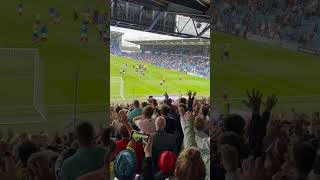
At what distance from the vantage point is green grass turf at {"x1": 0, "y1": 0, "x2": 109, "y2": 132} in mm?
3289

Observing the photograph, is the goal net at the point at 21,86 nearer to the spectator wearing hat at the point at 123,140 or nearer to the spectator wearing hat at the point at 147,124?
the spectator wearing hat at the point at 123,140

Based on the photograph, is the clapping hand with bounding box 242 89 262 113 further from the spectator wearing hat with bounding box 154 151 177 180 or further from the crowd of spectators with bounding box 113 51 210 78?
the crowd of spectators with bounding box 113 51 210 78

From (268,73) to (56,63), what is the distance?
1603mm

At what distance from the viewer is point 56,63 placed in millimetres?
3455

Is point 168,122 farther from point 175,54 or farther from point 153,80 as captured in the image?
point 175,54

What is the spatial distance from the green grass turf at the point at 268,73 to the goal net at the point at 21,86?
1527mm

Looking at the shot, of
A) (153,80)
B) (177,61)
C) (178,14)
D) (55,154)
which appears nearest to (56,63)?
(55,154)

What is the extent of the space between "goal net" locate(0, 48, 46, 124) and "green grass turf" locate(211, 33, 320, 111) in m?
1.53

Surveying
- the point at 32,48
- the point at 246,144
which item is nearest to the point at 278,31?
the point at 246,144

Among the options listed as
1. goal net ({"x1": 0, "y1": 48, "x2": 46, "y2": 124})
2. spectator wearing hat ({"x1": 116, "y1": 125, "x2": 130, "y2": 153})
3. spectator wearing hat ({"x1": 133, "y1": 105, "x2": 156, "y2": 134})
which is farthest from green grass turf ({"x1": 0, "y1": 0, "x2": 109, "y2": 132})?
spectator wearing hat ({"x1": 133, "y1": 105, "x2": 156, "y2": 134})

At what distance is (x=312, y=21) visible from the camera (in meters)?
3.37

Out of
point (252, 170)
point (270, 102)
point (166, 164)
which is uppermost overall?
point (270, 102)

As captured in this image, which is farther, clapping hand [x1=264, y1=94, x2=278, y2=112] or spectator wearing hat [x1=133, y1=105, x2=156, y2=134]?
spectator wearing hat [x1=133, y1=105, x2=156, y2=134]

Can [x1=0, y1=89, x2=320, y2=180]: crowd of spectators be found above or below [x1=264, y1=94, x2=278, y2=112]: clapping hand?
below
